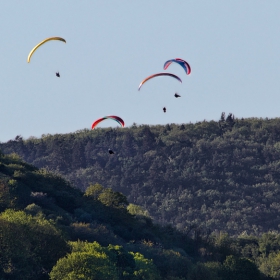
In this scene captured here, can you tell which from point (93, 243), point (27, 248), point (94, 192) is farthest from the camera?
point (94, 192)

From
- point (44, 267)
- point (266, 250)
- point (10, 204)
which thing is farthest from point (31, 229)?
point (266, 250)

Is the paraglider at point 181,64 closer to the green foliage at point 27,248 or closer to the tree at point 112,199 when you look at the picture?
the green foliage at point 27,248

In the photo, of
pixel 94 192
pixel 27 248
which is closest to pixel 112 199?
pixel 94 192

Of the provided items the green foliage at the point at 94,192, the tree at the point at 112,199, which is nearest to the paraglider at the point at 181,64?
the tree at the point at 112,199

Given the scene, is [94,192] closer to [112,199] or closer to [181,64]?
[112,199]

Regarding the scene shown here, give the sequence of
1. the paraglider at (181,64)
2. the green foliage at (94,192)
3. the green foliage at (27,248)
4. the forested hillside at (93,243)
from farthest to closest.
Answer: the green foliage at (94,192), the paraglider at (181,64), the forested hillside at (93,243), the green foliage at (27,248)

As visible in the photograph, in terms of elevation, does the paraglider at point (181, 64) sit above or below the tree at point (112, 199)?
above

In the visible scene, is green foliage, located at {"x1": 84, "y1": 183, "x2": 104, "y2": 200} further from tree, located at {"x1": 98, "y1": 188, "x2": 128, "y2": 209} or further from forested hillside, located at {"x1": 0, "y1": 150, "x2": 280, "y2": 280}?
tree, located at {"x1": 98, "y1": 188, "x2": 128, "y2": 209}

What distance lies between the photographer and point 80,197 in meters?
116

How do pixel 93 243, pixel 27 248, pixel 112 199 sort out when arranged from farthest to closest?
pixel 112 199 → pixel 93 243 → pixel 27 248

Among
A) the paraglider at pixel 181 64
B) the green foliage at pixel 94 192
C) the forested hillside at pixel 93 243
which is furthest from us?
the green foliage at pixel 94 192

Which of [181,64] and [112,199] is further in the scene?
[112,199]

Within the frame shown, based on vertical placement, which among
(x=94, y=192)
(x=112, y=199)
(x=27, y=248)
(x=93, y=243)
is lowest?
(x=27, y=248)

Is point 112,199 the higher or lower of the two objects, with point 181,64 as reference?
lower
